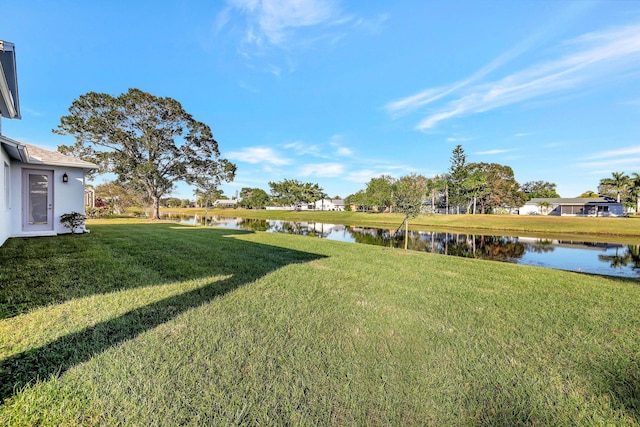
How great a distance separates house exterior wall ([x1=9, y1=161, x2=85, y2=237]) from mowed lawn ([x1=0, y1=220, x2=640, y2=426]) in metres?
5.44

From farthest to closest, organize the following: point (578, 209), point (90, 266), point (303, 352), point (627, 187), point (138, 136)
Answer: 1. point (578, 209)
2. point (627, 187)
3. point (138, 136)
4. point (90, 266)
5. point (303, 352)

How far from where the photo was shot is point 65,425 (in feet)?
4.85

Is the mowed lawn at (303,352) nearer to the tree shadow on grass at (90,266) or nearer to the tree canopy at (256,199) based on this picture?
the tree shadow on grass at (90,266)

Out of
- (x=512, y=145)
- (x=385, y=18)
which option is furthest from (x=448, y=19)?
(x=512, y=145)

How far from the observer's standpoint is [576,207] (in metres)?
44.8

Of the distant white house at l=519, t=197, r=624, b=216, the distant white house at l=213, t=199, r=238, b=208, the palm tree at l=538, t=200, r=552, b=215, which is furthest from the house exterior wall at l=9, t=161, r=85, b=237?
the distant white house at l=213, t=199, r=238, b=208

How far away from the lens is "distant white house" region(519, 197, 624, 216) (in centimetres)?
4003

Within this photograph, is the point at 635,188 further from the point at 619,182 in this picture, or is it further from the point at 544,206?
the point at 544,206

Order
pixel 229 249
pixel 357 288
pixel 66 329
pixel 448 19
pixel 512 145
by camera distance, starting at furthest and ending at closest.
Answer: pixel 512 145
pixel 448 19
pixel 229 249
pixel 357 288
pixel 66 329

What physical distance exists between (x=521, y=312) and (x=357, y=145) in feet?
111

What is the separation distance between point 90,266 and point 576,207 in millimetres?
62616

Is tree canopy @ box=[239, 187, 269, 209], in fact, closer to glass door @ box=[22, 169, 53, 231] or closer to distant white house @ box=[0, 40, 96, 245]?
distant white house @ box=[0, 40, 96, 245]

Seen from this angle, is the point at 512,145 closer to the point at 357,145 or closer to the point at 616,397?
the point at 357,145

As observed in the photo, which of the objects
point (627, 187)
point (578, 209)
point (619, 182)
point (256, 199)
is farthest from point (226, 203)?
point (627, 187)
